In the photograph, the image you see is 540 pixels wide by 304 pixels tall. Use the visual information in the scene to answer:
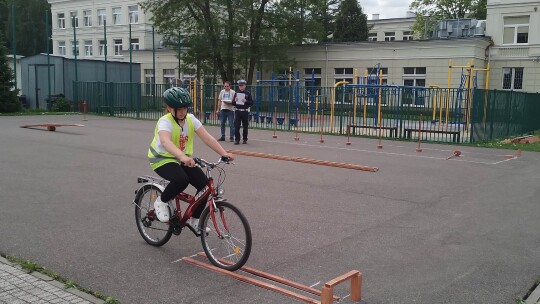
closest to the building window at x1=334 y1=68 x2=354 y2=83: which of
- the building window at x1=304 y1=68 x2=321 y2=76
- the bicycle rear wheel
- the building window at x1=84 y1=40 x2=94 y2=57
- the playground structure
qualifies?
the building window at x1=304 y1=68 x2=321 y2=76

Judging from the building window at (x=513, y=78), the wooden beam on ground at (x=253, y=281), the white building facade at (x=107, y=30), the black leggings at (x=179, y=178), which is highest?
the white building facade at (x=107, y=30)

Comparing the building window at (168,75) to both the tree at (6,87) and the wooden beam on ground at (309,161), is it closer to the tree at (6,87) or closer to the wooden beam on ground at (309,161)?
the tree at (6,87)

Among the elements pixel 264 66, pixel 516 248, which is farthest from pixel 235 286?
pixel 264 66

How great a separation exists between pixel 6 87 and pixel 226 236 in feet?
91.0

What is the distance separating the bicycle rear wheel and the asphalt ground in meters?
0.12

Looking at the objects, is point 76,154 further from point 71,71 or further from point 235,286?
point 71,71

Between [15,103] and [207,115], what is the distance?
1203 centimetres

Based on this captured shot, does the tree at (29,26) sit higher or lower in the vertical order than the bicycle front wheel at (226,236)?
higher

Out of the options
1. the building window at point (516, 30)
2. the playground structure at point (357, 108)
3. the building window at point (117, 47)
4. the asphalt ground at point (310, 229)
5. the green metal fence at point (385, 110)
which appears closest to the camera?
the asphalt ground at point (310, 229)

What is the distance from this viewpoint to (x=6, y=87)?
1122 inches

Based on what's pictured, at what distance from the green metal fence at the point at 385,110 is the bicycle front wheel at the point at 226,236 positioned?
1249 centimetres

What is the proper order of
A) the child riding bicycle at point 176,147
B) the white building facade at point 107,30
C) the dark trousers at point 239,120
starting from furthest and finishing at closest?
the white building facade at point 107,30 → the dark trousers at point 239,120 → the child riding bicycle at point 176,147

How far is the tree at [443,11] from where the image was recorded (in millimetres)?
49625

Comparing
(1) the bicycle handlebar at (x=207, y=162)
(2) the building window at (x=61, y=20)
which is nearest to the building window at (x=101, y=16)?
(2) the building window at (x=61, y=20)
